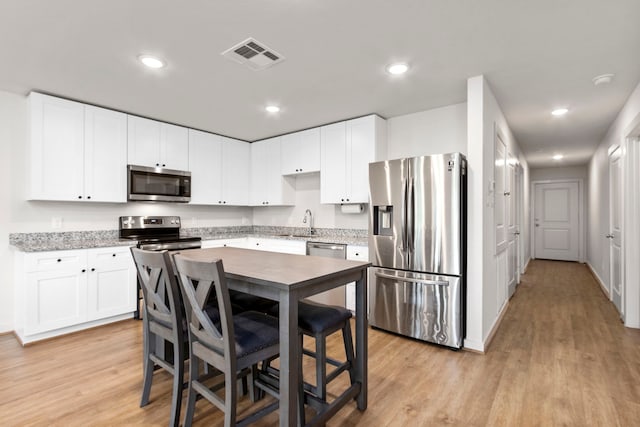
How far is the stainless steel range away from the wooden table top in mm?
1792

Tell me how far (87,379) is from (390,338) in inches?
97.7

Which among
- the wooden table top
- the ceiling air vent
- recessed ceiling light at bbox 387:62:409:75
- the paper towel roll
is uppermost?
the ceiling air vent

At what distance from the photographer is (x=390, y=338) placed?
10.1 ft

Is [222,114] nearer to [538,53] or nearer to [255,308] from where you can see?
[255,308]

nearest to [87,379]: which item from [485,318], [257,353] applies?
[257,353]

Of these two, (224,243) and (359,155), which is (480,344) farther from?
(224,243)

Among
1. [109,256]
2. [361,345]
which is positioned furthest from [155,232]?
[361,345]

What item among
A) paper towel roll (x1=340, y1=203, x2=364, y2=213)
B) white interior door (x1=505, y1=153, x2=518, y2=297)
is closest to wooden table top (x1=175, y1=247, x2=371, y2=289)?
paper towel roll (x1=340, y1=203, x2=364, y2=213)

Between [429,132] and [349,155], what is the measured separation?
96 centimetres

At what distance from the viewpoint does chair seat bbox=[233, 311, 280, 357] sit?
5.09 feet

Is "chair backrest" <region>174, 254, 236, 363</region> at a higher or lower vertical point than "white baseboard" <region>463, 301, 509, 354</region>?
higher

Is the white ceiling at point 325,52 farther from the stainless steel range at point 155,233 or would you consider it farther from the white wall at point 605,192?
the stainless steel range at point 155,233

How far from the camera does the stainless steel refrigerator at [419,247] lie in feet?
9.16

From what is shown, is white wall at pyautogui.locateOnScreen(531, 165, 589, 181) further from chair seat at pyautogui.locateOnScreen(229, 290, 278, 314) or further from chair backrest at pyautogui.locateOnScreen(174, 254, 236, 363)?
chair backrest at pyautogui.locateOnScreen(174, 254, 236, 363)
